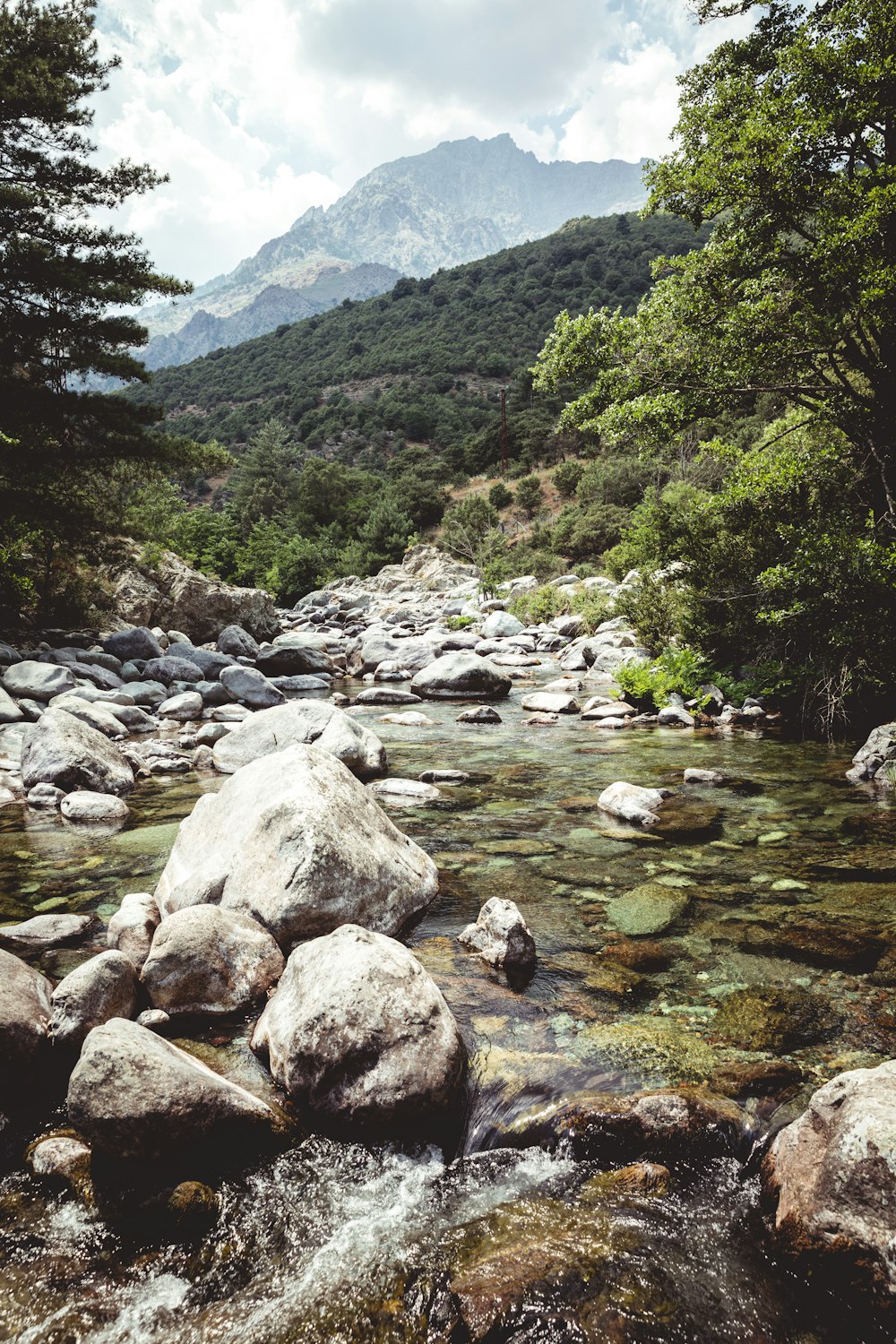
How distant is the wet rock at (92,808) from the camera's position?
21.9 feet

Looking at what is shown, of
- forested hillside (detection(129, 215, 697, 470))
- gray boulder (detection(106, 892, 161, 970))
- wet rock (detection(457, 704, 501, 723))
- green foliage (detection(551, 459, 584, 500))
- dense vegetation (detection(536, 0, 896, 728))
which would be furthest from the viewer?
forested hillside (detection(129, 215, 697, 470))

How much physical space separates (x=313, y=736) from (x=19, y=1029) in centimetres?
474

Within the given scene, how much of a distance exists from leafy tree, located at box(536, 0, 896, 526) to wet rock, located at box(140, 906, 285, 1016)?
826 centimetres

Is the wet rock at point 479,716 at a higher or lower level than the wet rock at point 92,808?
higher

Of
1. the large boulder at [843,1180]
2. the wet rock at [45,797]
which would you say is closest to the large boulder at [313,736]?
the wet rock at [45,797]

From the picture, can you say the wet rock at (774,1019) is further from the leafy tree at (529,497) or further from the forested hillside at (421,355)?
the forested hillside at (421,355)

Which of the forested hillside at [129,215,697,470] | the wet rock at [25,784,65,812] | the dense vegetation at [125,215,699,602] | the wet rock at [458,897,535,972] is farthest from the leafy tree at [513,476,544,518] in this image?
the wet rock at [458,897,535,972]

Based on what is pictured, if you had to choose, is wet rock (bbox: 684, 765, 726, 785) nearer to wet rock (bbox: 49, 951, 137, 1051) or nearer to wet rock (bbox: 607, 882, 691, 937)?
wet rock (bbox: 607, 882, 691, 937)

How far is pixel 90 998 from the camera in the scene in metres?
2.91

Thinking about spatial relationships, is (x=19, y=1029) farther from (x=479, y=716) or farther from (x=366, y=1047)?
(x=479, y=716)

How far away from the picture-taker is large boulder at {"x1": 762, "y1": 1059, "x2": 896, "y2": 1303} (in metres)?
1.87

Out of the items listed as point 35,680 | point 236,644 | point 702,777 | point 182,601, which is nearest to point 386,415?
point 182,601

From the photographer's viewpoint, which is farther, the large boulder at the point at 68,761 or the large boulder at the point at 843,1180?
the large boulder at the point at 68,761

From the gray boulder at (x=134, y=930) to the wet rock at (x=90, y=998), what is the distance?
1.06 feet
